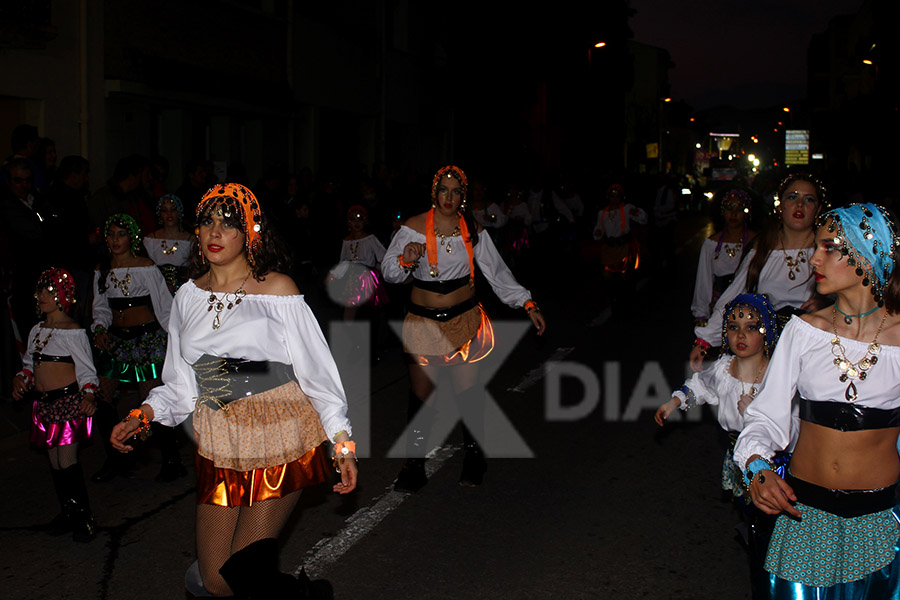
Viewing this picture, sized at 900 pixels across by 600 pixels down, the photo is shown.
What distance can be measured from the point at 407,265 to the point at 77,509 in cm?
252

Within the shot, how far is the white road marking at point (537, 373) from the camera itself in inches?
383

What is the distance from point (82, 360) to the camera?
5.92m

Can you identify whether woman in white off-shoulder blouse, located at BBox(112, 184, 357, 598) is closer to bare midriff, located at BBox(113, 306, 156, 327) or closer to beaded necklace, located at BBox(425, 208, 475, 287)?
beaded necklace, located at BBox(425, 208, 475, 287)

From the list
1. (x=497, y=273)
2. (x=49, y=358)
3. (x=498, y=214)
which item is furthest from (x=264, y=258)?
(x=498, y=214)

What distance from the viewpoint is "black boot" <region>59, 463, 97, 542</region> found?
18.6ft

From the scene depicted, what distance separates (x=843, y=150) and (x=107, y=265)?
56970mm

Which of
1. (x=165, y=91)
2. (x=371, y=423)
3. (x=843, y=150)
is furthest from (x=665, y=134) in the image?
(x=371, y=423)

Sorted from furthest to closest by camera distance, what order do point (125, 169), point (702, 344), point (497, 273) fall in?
point (125, 169)
point (497, 273)
point (702, 344)

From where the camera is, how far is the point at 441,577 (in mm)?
5133

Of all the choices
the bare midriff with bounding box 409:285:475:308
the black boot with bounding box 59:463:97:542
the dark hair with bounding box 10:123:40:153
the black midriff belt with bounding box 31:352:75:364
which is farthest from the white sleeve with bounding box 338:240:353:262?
the black boot with bounding box 59:463:97:542

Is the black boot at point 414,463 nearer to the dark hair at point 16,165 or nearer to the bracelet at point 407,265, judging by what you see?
the bracelet at point 407,265

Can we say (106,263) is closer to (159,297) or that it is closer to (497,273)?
(159,297)

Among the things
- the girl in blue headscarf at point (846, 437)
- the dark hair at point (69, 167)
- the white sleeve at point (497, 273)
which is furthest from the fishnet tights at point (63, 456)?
the dark hair at point (69, 167)

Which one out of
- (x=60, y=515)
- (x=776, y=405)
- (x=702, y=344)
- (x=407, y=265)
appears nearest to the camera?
(x=776, y=405)
